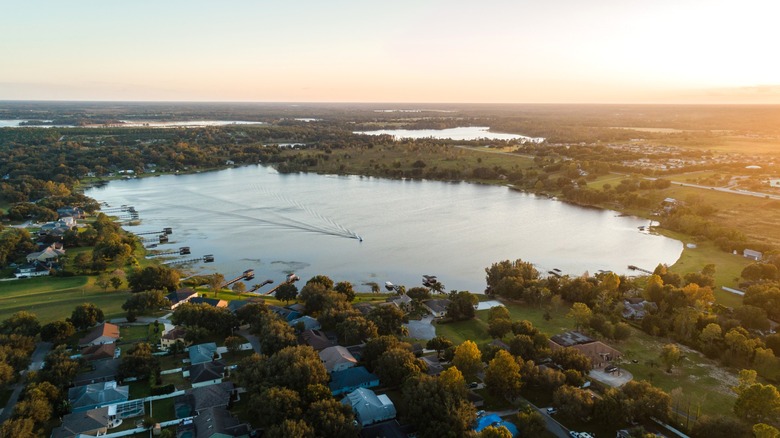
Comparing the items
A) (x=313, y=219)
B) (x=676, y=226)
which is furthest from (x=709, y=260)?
(x=313, y=219)

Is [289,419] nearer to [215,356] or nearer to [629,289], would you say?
[215,356]

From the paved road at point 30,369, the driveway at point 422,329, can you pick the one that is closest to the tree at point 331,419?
the driveway at point 422,329

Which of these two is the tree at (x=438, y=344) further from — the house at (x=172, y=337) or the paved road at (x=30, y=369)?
the paved road at (x=30, y=369)

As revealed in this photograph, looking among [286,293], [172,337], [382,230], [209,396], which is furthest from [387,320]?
[382,230]

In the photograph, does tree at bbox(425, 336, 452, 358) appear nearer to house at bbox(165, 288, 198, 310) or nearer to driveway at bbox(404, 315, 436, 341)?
driveway at bbox(404, 315, 436, 341)

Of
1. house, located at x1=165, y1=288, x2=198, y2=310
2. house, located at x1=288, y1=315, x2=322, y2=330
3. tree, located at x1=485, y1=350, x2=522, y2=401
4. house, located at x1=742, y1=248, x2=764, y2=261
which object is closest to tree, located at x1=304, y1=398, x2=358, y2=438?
tree, located at x1=485, y1=350, x2=522, y2=401

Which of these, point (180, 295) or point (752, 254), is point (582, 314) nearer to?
point (752, 254)
